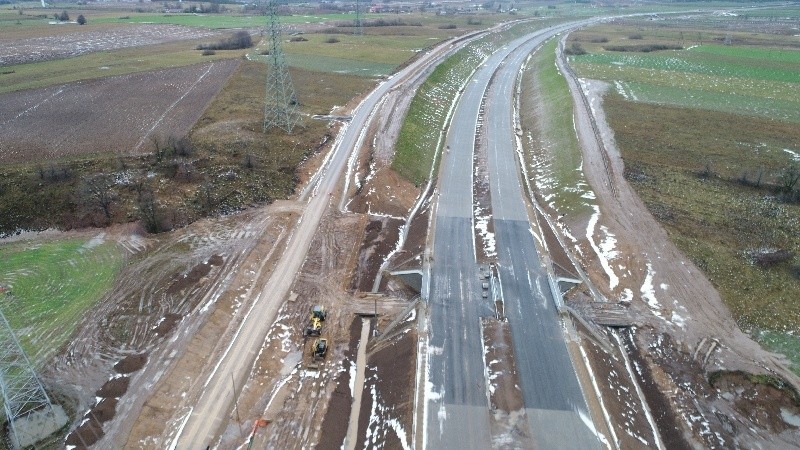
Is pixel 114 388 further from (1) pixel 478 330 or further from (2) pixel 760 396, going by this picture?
(2) pixel 760 396

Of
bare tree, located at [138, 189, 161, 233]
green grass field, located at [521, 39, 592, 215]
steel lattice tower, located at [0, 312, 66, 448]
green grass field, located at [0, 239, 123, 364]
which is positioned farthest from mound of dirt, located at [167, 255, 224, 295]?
green grass field, located at [521, 39, 592, 215]

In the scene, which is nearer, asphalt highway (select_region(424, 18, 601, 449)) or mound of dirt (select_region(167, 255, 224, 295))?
asphalt highway (select_region(424, 18, 601, 449))

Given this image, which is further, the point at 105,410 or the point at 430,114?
the point at 430,114

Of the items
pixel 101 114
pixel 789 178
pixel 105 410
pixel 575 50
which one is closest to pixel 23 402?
pixel 105 410

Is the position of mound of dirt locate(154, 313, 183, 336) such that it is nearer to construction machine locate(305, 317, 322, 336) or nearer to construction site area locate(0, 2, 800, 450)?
construction site area locate(0, 2, 800, 450)

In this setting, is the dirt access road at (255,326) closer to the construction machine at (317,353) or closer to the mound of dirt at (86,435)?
the construction machine at (317,353)

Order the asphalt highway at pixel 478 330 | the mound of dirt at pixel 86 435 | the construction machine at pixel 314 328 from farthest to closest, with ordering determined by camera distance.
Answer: the construction machine at pixel 314 328 → the asphalt highway at pixel 478 330 → the mound of dirt at pixel 86 435

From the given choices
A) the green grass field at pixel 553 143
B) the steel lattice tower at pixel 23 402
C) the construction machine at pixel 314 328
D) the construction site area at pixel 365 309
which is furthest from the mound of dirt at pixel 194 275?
the green grass field at pixel 553 143
